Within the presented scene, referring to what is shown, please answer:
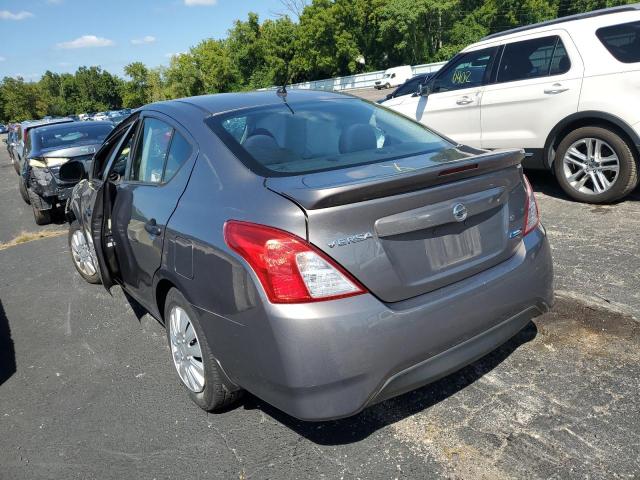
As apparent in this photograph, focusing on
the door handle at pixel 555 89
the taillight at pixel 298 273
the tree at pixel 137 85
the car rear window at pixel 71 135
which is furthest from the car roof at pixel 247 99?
the tree at pixel 137 85

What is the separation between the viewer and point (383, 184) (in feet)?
7.44

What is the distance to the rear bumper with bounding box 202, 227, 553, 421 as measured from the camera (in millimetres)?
2178

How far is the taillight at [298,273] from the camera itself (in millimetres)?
2186

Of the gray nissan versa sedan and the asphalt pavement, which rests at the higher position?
the gray nissan versa sedan

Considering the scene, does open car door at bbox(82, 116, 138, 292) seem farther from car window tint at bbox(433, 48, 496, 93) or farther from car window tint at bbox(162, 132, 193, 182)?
car window tint at bbox(433, 48, 496, 93)

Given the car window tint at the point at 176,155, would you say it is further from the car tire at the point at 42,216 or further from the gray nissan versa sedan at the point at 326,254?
the car tire at the point at 42,216

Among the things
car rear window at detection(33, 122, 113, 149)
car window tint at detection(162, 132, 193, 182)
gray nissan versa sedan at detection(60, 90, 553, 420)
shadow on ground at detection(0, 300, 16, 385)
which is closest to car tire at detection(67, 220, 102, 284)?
shadow on ground at detection(0, 300, 16, 385)

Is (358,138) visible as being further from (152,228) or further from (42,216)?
(42,216)

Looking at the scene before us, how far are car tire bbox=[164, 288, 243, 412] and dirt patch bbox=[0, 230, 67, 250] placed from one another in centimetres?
604

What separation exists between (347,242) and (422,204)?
0.40 m

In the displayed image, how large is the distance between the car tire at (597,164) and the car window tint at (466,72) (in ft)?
4.73

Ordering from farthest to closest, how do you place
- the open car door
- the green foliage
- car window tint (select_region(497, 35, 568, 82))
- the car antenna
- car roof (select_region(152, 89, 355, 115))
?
1. the green foliage
2. car window tint (select_region(497, 35, 568, 82))
3. the open car door
4. the car antenna
5. car roof (select_region(152, 89, 355, 115))

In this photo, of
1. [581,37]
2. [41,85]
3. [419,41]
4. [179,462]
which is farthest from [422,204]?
[41,85]

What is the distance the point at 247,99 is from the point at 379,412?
2.11m
